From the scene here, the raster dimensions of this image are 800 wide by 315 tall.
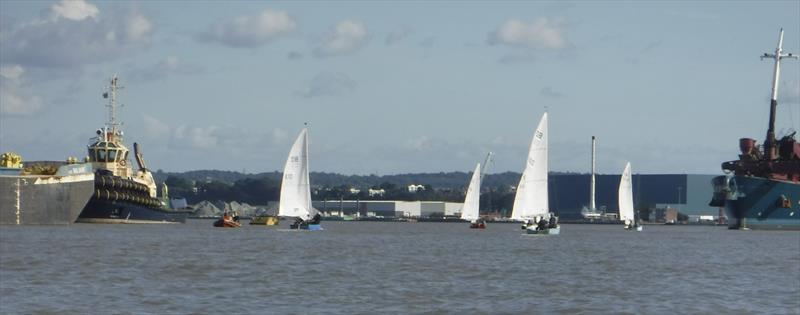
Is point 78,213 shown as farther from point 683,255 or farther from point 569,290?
point 569,290

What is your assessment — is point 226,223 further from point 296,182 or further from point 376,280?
point 376,280

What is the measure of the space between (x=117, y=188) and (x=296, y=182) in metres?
25.8

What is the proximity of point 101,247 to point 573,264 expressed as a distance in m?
25.6

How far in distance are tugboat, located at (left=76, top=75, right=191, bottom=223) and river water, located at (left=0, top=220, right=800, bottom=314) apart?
45.7 metres

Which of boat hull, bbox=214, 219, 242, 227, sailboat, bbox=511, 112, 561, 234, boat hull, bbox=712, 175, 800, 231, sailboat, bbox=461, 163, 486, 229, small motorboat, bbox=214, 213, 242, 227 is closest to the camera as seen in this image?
sailboat, bbox=511, 112, 561, 234

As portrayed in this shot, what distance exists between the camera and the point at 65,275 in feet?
168

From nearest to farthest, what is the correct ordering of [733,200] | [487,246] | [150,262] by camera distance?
1. [150,262]
2. [487,246]
3. [733,200]

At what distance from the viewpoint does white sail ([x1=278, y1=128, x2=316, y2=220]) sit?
10962 centimetres

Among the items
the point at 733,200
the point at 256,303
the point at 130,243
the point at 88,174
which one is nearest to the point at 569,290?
the point at 256,303

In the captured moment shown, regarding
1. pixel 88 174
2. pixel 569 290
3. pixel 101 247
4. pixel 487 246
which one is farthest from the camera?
pixel 88 174

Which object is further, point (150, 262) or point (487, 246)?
point (487, 246)

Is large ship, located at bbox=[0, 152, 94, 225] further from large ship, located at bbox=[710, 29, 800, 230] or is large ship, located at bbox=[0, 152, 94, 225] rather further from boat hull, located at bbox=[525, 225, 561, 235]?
large ship, located at bbox=[710, 29, 800, 230]

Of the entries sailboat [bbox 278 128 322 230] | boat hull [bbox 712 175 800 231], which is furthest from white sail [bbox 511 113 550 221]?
boat hull [bbox 712 175 800 231]

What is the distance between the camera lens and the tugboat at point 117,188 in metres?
126
